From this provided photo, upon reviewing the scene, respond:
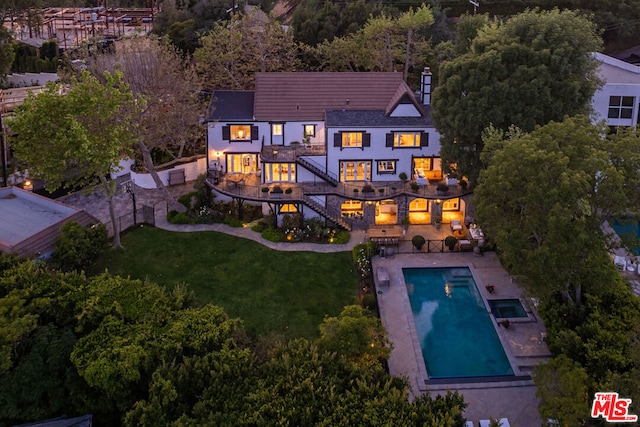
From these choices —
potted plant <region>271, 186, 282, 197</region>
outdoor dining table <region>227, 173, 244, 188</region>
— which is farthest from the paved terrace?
outdoor dining table <region>227, 173, 244, 188</region>

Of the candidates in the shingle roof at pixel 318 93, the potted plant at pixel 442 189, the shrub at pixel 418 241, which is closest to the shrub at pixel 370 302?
the shrub at pixel 418 241

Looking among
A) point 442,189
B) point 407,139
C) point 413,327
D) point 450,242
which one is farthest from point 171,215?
point 413,327

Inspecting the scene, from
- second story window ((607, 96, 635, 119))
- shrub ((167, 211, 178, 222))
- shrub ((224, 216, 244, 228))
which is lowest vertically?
shrub ((224, 216, 244, 228))

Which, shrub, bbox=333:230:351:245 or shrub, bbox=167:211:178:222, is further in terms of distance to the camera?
shrub, bbox=167:211:178:222

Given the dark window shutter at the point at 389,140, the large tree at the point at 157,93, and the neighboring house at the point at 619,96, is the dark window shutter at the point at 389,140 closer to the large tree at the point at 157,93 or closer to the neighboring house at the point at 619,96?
the large tree at the point at 157,93

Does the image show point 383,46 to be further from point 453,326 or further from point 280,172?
point 453,326

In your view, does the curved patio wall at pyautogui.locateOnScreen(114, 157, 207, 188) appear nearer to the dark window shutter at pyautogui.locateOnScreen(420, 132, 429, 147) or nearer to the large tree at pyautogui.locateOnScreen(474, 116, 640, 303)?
the dark window shutter at pyautogui.locateOnScreen(420, 132, 429, 147)
